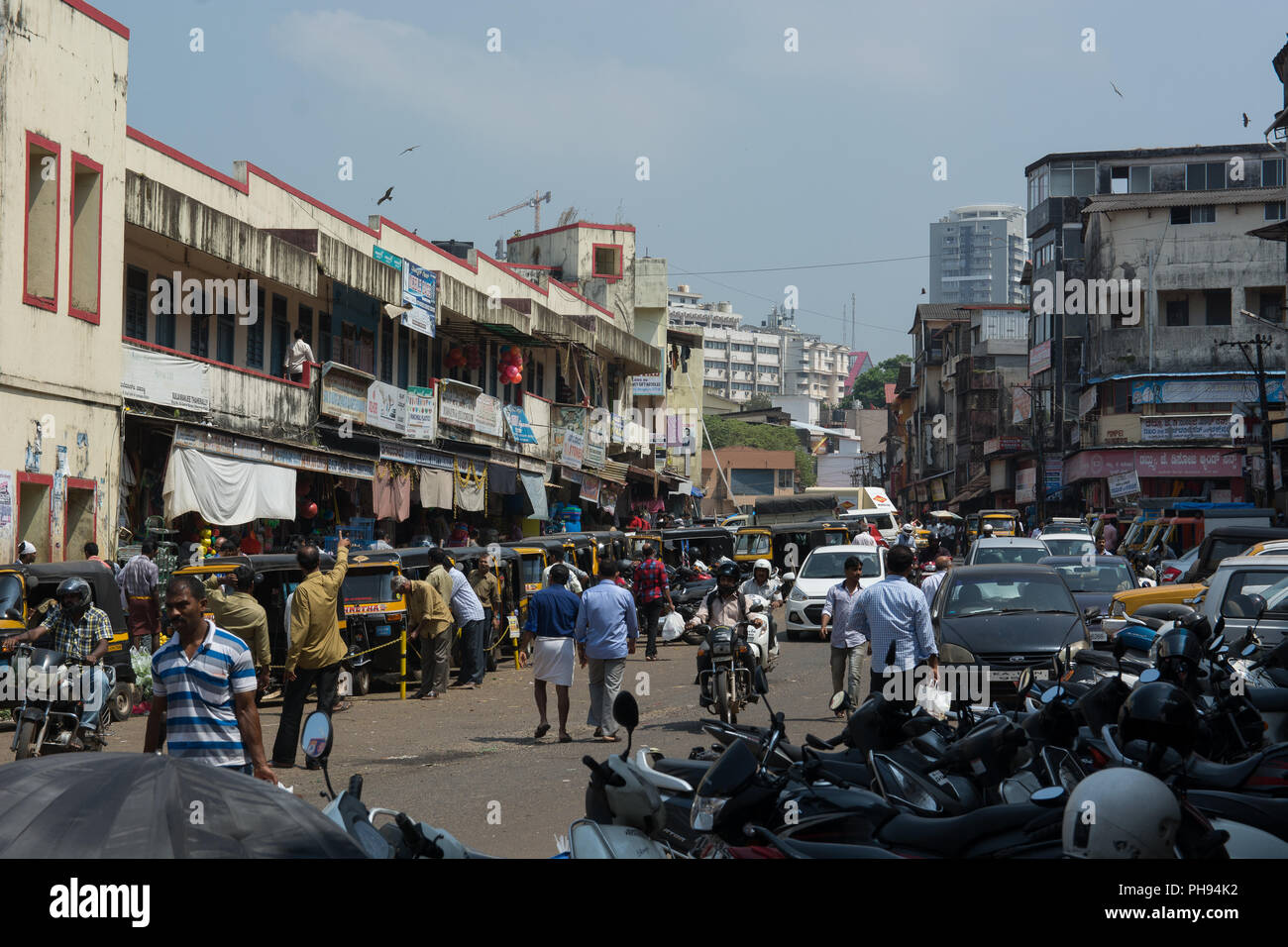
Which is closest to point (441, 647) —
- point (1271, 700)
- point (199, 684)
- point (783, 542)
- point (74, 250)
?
point (74, 250)

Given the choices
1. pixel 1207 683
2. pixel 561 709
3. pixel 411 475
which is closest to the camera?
pixel 1207 683

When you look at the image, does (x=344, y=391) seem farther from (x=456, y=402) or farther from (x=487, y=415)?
(x=487, y=415)

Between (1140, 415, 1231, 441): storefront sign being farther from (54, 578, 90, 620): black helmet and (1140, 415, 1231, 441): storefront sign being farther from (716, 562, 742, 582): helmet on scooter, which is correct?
(54, 578, 90, 620): black helmet

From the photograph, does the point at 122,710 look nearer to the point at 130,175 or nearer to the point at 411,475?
the point at 130,175

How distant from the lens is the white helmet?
364cm

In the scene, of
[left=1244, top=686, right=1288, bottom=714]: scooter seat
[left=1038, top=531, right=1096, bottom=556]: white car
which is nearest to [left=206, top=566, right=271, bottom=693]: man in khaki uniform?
[left=1244, top=686, right=1288, bottom=714]: scooter seat

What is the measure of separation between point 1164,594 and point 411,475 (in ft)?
51.4

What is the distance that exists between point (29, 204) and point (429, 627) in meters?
7.83

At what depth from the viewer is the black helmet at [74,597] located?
12.0m

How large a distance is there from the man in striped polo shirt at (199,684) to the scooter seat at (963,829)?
3110 mm

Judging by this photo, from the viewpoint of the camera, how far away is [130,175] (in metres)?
19.6

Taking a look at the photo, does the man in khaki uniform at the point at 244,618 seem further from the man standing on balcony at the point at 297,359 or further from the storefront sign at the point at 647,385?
the storefront sign at the point at 647,385

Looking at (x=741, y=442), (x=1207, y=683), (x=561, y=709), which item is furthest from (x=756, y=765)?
(x=741, y=442)

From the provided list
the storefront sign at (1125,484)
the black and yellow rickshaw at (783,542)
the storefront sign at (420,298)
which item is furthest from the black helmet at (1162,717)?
the storefront sign at (1125,484)
